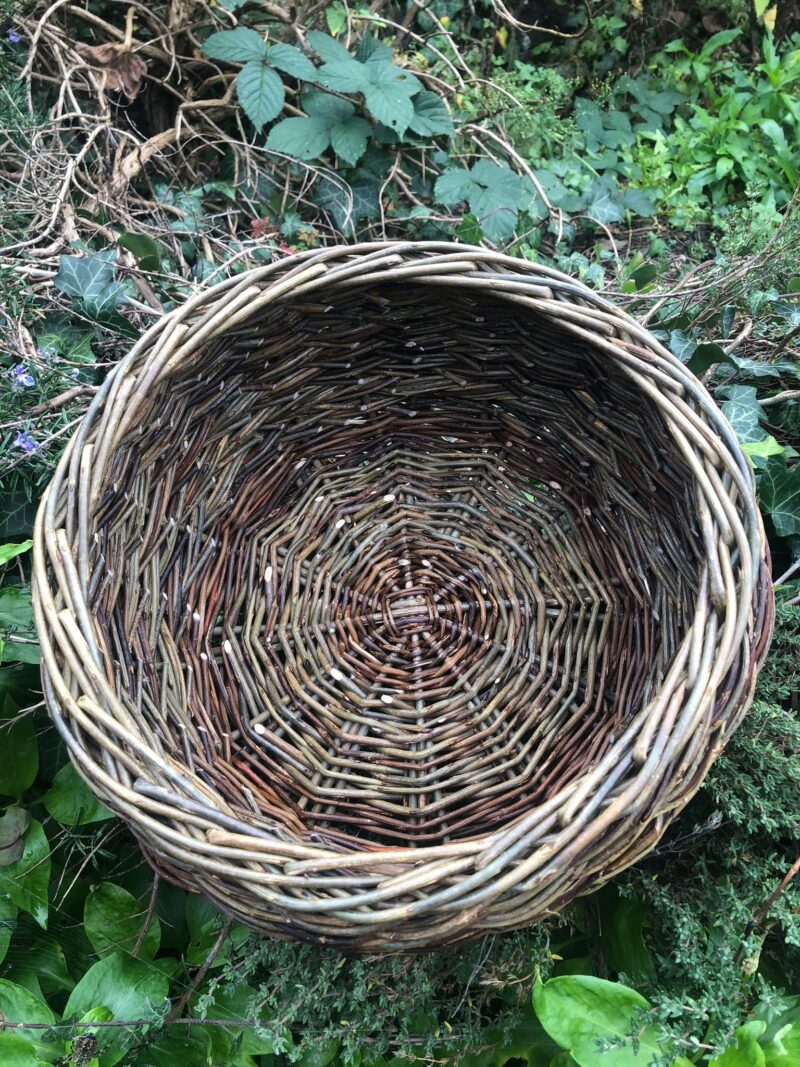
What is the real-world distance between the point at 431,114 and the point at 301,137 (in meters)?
0.25

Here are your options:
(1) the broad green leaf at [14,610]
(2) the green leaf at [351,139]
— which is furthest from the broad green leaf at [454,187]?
(1) the broad green leaf at [14,610]

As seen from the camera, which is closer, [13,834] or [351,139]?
[13,834]

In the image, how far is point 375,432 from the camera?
1.22m

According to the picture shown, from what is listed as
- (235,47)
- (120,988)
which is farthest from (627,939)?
→ (235,47)

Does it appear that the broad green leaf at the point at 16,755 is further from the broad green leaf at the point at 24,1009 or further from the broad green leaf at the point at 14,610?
the broad green leaf at the point at 24,1009

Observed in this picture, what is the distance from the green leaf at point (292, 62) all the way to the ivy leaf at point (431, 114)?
0.19 meters

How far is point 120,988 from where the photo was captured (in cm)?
82

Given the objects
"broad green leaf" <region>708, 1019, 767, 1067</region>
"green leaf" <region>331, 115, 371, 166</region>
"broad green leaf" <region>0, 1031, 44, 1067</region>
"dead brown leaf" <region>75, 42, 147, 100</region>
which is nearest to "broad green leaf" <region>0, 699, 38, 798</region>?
"broad green leaf" <region>0, 1031, 44, 1067</region>

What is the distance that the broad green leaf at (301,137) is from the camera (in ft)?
4.49

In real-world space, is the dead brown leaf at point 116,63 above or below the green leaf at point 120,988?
above

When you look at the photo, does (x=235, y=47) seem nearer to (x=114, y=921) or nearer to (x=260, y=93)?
(x=260, y=93)

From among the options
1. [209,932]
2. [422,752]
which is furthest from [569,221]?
[209,932]

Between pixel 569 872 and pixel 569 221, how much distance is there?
1391mm

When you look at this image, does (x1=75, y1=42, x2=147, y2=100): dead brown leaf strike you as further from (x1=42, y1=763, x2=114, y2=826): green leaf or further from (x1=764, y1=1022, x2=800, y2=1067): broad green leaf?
(x1=764, y1=1022, x2=800, y2=1067): broad green leaf
